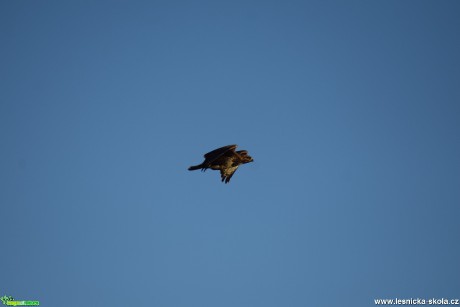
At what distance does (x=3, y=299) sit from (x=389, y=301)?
90.8 ft

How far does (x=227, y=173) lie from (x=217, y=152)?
2763 millimetres

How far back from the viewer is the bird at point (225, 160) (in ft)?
117

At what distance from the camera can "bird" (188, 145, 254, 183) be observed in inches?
1403

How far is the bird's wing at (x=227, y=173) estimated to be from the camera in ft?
124

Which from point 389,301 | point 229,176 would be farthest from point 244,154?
point 389,301

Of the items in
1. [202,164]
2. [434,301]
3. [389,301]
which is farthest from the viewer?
[389,301]

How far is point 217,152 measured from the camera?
3572cm

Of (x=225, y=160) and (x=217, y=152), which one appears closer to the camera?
(x=217, y=152)

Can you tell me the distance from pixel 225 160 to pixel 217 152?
146cm

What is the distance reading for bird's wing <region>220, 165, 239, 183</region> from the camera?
37906 mm

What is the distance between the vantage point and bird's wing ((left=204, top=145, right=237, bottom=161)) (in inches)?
1396

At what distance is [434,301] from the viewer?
3912 centimetres

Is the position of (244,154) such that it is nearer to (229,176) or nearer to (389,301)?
(229,176)

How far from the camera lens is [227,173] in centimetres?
3803
